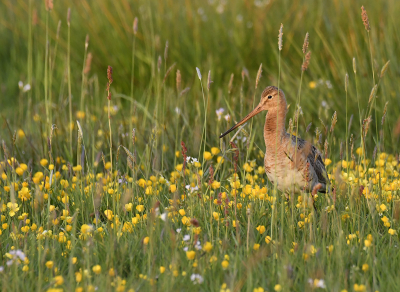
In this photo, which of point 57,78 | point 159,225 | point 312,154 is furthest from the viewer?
point 57,78

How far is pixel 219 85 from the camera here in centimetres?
729

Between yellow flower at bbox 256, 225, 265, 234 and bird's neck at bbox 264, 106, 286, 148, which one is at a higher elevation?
bird's neck at bbox 264, 106, 286, 148

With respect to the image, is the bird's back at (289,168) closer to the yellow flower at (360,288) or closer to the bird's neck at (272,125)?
the bird's neck at (272,125)

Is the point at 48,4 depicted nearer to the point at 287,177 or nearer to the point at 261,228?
the point at 287,177

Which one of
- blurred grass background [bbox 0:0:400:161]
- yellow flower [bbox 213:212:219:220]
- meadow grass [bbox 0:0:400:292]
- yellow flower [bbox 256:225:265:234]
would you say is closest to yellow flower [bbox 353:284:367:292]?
meadow grass [bbox 0:0:400:292]

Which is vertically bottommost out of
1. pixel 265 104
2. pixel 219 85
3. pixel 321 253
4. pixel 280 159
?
pixel 321 253

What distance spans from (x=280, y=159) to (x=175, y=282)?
4.75 feet

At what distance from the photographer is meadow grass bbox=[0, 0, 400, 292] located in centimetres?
296

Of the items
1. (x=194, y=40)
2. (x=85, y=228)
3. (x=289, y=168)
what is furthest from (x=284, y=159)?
(x=194, y=40)

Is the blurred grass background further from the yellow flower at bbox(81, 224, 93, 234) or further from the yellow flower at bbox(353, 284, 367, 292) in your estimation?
the yellow flower at bbox(353, 284, 367, 292)

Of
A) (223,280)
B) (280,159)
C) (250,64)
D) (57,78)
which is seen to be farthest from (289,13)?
(223,280)

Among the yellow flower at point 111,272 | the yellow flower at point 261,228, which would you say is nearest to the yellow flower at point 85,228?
the yellow flower at point 111,272

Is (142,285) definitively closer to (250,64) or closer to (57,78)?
(250,64)

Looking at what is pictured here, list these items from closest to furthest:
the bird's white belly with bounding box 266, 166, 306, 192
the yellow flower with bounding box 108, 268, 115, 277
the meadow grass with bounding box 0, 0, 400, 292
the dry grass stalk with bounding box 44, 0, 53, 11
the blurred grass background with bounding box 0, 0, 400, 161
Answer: the yellow flower with bounding box 108, 268, 115, 277 < the meadow grass with bounding box 0, 0, 400, 292 < the bird's white belly with bounding box 266, 166, 306, 192 < the dry grass stalk with bounding box 44, 0, 53, 11 < the blurred grass background with bounding box 0, 0, 400, 161
